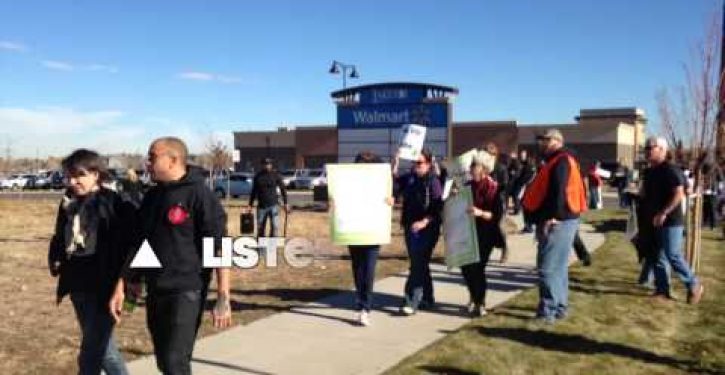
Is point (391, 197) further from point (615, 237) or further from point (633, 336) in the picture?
point (615, 237)

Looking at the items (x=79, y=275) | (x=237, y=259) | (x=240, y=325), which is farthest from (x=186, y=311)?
(x=240, y=325)

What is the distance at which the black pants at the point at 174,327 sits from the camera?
4.40 metres

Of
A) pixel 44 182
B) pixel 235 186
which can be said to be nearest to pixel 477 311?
pixel 235 186

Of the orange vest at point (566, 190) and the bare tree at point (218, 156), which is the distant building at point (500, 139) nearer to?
the bare tree at point (218, 156)

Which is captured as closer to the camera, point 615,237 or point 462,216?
point 462,216

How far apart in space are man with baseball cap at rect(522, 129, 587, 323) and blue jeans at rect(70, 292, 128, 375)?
4318 millimetres

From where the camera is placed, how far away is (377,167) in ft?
26.1

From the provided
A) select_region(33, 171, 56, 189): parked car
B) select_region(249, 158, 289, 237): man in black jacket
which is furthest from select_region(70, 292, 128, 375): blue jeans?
select_region(33, 171, 56, 189): parked car

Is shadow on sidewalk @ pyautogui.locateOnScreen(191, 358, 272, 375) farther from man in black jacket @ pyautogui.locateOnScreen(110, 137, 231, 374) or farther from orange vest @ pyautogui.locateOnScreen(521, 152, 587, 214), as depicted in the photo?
orange vest @ pyautogui.locateOnScreen(521, 152, 587, 214)

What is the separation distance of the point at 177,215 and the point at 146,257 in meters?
0.30

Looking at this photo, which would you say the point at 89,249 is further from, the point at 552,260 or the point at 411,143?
the point at 411,143

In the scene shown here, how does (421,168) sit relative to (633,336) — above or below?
above

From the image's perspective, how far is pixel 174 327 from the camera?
4.41 m

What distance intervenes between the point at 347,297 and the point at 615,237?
29.6 feet
